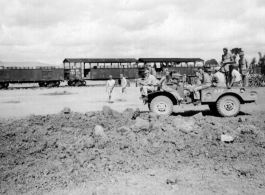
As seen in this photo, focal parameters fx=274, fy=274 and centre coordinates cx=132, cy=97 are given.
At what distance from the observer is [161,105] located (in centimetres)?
959

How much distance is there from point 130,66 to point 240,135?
1252 inches

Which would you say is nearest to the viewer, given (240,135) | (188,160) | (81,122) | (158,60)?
(188,160)

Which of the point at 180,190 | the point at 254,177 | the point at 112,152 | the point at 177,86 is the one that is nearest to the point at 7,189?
the point at 112,152

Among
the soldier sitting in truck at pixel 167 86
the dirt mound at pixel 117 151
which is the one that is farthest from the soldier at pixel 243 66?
the dirt mound at pixel 117 151

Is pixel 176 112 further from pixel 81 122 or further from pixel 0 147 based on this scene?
pixel 0 147

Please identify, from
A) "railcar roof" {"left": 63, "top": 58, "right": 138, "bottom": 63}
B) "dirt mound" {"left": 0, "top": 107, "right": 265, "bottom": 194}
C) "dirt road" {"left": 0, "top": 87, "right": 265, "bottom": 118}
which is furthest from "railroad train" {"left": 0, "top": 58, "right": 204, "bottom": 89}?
"dirt mound" {"left": 0, "top": 107, "right": 265, "bottom": 194}

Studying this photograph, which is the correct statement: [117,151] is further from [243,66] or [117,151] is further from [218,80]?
[243,66]

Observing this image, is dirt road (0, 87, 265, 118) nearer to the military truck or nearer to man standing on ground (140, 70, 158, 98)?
the military truck

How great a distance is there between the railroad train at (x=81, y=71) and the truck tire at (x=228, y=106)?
72.1 ft

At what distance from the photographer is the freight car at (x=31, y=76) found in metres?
32.7

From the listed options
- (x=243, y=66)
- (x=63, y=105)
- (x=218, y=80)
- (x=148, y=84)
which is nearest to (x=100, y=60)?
(x=63, y=105)

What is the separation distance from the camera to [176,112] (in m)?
11.3

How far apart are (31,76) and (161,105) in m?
27.7

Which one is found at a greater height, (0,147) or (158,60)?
(158,60)
